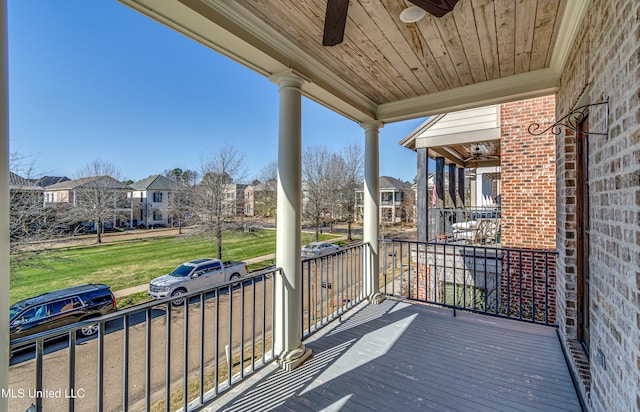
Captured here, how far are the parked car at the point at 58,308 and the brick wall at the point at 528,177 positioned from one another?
823 cm

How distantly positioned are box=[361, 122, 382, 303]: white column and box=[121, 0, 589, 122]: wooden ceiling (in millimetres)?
568

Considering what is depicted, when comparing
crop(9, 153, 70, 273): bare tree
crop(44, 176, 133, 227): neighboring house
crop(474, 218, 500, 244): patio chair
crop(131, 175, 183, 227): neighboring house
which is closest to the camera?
crop(474, 218, 500, 244): patio chair

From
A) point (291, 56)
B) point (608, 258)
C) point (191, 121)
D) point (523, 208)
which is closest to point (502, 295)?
point (523, 208)

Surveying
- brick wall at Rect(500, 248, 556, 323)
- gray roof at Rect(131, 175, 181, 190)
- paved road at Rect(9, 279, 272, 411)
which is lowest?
paved road at Rect(9, 279, 272, 411)

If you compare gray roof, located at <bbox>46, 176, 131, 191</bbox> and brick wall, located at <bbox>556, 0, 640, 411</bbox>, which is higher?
gray roof, located at <bbox>46, 176, 131, 191</bbox>

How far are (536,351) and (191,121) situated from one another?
21.2 m

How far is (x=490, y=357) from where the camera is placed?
2.48 metres

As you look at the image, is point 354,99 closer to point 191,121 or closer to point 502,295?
point 502,295

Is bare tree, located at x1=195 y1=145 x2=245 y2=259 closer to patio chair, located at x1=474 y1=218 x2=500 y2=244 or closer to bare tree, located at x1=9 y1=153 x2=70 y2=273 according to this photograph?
bare tree, located at x1=9 y1=153 x2=70 y2=273

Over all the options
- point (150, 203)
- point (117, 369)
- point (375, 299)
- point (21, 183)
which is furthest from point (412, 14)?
point (150, 203)

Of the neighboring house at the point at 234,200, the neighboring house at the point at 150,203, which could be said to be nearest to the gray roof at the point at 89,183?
the neighboring house at the point at 234,200

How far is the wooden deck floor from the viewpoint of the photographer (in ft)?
6.31

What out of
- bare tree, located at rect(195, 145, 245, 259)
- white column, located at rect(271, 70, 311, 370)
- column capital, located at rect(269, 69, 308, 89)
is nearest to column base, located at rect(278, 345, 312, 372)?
white column, located at rect(271, 70, 311, 370)

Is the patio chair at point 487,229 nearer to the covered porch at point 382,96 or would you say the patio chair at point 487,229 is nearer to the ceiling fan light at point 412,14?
the covered porch at point 382,96
